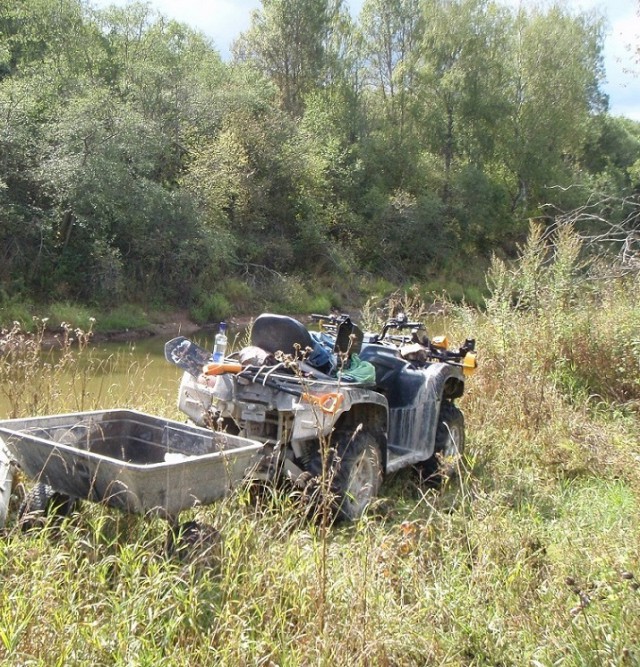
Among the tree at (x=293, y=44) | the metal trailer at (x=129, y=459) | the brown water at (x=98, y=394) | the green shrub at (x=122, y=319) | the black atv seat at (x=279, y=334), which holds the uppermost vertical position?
the tree at (x=293, y=44)

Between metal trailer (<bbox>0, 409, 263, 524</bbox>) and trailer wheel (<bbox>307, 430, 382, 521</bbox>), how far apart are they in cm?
56

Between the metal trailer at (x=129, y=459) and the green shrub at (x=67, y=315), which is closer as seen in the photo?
the metal trailer at (x=129, y=459)

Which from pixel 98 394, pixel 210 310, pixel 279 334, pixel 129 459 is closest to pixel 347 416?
pixel 279 334

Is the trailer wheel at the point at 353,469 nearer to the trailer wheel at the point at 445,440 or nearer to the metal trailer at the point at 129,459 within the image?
the metal trailer at the point at 129,459

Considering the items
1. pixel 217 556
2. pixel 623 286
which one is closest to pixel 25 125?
pixel 623 286

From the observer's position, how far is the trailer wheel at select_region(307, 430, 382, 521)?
15.9ft

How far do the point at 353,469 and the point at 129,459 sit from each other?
4.47ft

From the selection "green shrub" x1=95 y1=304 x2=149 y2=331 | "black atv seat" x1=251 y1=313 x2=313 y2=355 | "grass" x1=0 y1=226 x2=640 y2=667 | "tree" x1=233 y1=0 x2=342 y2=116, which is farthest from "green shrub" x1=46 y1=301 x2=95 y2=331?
"tree" x1=233 y1=0 x2=342 y2=116

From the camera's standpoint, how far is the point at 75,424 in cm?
446

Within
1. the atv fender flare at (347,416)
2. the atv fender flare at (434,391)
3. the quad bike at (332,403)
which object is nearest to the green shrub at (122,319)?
the quad bike at (332,403)

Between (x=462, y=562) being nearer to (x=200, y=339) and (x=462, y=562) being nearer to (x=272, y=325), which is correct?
(x=272, y=325)

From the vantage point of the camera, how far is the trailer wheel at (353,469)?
4855mm

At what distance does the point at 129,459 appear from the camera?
15.6ft

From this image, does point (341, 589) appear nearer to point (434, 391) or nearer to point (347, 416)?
point (347, 416)
